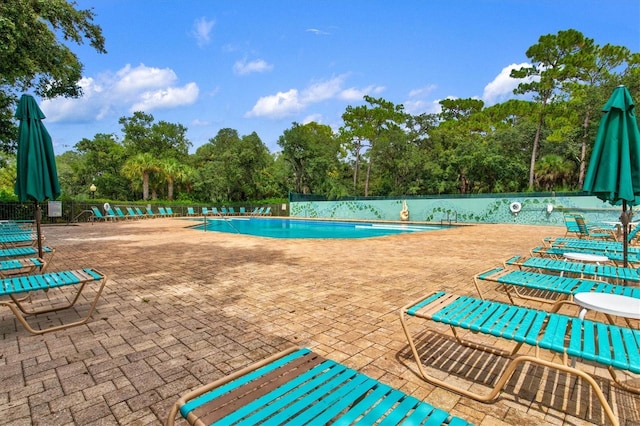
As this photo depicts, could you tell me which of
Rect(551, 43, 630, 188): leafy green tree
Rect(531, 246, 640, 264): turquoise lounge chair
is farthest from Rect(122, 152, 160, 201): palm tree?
Rect(551, 43, 630, 188): leafy green tree

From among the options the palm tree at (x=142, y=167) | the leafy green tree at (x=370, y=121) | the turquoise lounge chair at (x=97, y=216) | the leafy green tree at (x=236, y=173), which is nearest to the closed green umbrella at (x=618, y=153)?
the turquoise lounge chair at (x=97, y=216)

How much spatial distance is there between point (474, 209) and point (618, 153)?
57.5 feet

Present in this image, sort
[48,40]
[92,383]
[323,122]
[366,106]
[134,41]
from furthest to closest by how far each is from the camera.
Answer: [323,122] < [366,106] < [134,41] < [48,40] < [92,383]

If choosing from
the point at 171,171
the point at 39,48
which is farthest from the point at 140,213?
the point at 39,48

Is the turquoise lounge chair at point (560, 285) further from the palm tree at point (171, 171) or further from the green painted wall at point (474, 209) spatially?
the palm tree at point (171, 171)

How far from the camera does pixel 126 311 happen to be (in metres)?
3.58

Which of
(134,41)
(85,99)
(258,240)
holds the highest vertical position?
(134,41)

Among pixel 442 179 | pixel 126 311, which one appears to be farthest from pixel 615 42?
pixel 126 311

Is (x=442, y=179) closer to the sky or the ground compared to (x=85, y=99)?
closer to the ground

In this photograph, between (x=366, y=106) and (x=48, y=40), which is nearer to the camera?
(x=48, y=40)

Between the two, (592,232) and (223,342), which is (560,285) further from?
(592,232)

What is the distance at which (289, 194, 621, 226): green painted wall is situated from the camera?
15934mm

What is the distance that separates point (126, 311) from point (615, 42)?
3143cm

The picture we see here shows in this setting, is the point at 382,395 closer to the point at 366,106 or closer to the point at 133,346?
the point at 133,346
